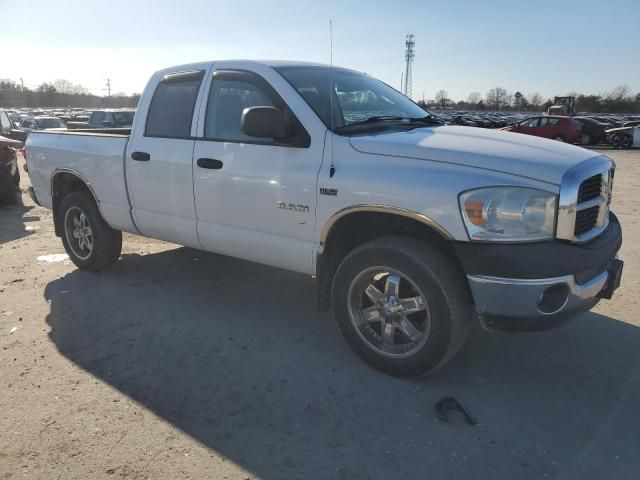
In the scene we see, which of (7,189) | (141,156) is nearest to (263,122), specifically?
(141,156)

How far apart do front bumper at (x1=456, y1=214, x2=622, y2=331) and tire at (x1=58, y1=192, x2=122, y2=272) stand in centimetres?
Answer: 387

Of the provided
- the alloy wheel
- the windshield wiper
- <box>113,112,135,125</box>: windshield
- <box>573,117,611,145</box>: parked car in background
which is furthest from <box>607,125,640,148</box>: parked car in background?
the alloy wheel

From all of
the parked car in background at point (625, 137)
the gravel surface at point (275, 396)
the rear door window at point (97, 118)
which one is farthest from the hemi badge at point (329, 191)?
the parked car in background at point (625, 137)

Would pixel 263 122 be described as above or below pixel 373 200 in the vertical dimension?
above

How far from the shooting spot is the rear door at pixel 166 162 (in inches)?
169

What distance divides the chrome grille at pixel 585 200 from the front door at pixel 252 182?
59.8 inches

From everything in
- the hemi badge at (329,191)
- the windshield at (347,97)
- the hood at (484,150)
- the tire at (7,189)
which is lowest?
the tire at (7,189)

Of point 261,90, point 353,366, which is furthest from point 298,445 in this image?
point 261,90

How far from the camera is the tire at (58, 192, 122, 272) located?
17.5 ft

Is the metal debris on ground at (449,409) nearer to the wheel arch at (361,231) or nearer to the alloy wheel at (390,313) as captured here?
the alloy wheel at (390,313)

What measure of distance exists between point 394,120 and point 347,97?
0.41 meters

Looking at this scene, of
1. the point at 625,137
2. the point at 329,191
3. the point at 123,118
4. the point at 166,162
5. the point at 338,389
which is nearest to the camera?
the point at 338,389

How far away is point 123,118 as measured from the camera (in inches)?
699

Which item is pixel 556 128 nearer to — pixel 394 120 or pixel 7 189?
pixel 7 189
